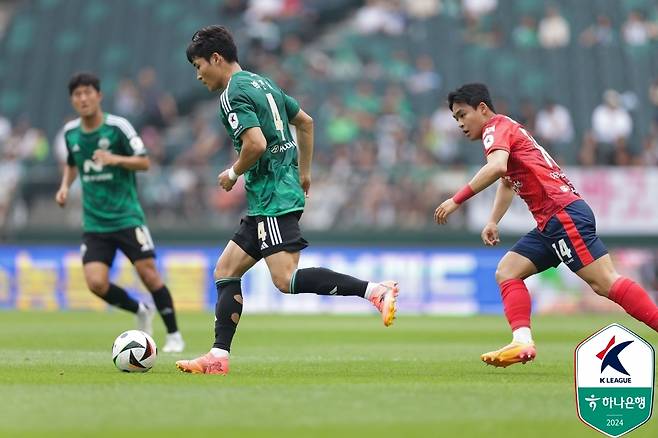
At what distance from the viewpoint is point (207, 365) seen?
8.82 m

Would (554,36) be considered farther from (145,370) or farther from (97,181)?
(145,370)

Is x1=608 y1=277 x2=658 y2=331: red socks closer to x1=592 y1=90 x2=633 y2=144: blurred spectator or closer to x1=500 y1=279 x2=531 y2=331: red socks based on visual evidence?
x1=500 y1=279 x2=531 y2=331: red socks

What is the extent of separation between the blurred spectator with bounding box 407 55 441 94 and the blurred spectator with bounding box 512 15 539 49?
2.20m

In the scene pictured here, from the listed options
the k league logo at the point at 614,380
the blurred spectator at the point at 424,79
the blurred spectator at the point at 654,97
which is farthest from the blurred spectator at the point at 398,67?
the k league logo at the point at 614,380

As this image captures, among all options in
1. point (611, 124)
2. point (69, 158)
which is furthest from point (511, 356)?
point (611, 124)

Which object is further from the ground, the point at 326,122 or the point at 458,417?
the point at 326,122

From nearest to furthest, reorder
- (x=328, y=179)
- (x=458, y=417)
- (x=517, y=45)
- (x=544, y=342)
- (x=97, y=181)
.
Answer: (x=458, y=417) < (x=97, y=181) < (x=544, y=342) < (x=328, y=179) < (x=517, y=45)

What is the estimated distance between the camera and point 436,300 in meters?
22.0

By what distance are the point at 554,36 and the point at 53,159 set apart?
11477 millimetres

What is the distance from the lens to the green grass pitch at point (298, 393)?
19.8 ft

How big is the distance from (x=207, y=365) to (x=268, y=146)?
1655 mm

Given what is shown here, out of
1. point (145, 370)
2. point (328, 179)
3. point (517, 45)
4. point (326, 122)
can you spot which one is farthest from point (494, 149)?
point (517, 45)

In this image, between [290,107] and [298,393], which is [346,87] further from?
[298,393]

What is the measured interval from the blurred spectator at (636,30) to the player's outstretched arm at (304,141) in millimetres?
19496
